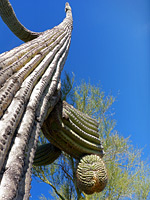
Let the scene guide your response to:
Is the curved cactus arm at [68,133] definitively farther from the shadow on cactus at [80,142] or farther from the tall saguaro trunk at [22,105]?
the tall saguaro trunk at [22,105]

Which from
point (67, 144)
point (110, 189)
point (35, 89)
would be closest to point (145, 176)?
point (110, 189)

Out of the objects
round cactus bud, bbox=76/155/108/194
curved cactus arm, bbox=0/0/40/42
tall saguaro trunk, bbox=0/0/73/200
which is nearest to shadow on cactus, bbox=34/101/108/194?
round cactus bud, bbox=76/155/108/194

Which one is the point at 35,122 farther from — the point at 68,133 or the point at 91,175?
the point at 91,175

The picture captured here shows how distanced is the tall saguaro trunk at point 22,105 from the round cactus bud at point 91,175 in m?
0.69

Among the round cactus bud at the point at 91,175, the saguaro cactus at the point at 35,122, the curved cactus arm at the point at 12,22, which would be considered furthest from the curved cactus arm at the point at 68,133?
the curved cactus arm at the point at 12,22

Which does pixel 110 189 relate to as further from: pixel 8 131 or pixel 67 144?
pixel 8 131

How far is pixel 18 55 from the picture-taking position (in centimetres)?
150

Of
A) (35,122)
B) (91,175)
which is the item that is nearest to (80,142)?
(91,175)

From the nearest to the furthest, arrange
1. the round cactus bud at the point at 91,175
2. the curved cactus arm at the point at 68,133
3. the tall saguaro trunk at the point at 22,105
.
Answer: the tall saguaro trunk at the point at 22,105 < the round cactus bud at the point at 91,175 < the curved cactus arm at the point at 68,133

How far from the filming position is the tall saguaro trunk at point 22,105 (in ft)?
2.83

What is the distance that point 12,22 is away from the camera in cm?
320

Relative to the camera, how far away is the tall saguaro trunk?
0.86 meters

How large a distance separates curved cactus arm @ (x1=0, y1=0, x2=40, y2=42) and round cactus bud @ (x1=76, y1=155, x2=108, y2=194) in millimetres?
2524

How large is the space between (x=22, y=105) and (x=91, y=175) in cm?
101
